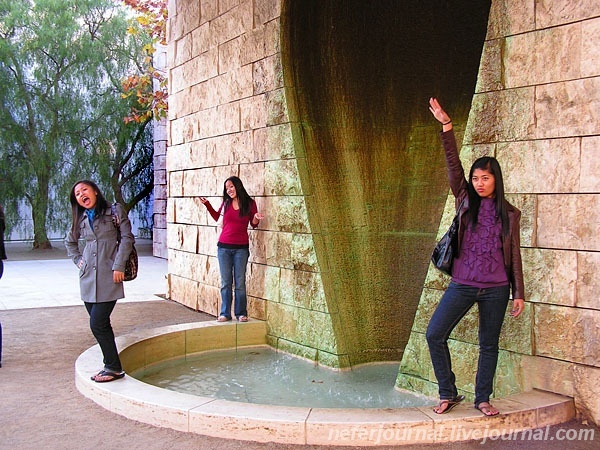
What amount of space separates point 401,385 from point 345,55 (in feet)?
11.8

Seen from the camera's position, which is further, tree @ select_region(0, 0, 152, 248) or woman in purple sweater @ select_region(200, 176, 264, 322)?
tree @ select_region(0, 0, 152, 248)

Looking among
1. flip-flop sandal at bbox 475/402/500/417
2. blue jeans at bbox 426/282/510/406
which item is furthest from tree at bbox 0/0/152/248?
flip-flop sandal at bbox 475/402/500/417

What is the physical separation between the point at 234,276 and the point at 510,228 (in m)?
4.05

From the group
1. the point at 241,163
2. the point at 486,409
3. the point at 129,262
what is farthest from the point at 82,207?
the point at 486,409

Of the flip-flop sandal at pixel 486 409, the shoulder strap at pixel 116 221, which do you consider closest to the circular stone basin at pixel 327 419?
the flip-flop sandal at pixel 486 409

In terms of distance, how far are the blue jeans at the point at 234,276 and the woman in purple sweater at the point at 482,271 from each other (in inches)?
139

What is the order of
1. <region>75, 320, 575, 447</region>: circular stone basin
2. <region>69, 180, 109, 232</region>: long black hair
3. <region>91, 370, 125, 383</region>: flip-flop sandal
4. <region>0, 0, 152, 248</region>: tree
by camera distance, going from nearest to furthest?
<region>75, 320, 575, 447</region>: circular stone basin < <region>91, 370, 125, 383</region>: flip-flop sandal < <region>69, 180, 109, 232</region>: long black hair < <region>0, 0, 152, 248</region>: tree

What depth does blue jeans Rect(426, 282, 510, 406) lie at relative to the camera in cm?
408

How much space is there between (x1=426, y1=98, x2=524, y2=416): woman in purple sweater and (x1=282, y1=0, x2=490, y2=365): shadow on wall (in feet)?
8.64

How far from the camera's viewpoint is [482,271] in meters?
4.06

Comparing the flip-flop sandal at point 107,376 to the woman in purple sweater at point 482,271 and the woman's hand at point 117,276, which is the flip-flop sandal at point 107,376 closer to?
the woman's hand at point 117,276

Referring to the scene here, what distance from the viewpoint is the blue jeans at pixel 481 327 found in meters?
4.08

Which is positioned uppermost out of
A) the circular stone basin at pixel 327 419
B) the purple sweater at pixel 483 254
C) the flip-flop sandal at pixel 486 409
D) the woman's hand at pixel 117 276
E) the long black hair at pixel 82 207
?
the long black hair at pixel 82 207

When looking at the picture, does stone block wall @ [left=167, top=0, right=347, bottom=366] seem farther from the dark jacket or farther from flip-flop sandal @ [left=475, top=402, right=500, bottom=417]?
the dark jacket
